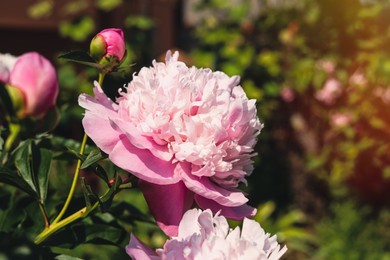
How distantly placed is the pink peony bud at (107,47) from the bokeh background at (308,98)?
2913 millimetres

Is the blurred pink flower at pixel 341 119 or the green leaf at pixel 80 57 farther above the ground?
the green leaf at pixel 80 57

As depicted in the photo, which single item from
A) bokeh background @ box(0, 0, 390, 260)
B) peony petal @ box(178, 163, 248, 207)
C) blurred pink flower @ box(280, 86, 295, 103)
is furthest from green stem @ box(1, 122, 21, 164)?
blurred pink flower @ box(280, 86, 295, 103)

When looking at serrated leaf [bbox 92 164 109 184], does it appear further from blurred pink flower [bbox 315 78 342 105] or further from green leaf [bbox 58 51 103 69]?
blurred pink flower [bbox 315 78 342 105]

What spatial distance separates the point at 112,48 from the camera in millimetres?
821

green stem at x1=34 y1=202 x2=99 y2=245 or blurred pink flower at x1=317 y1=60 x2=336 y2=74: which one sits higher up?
green stem at x1=34 y1=202 x2=99 y2=245

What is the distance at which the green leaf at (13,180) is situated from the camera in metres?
0.80

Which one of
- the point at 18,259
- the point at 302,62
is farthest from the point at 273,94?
the point at 18,259

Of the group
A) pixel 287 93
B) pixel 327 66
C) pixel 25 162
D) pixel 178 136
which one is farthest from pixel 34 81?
pixel 287 93

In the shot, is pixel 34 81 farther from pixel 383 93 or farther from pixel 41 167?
pixel 383 93

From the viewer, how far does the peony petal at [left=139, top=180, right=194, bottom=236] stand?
2.50ft

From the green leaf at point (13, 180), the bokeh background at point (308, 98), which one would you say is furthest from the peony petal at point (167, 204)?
the bokeh background at point (308, 98)

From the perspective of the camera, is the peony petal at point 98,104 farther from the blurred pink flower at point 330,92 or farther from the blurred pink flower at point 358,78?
the blurred pink flower at point 330,92

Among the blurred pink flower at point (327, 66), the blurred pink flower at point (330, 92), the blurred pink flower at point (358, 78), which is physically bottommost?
the blurred pink flower at point (330, 92)

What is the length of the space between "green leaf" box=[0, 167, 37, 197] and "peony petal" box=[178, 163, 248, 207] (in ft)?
0.60
